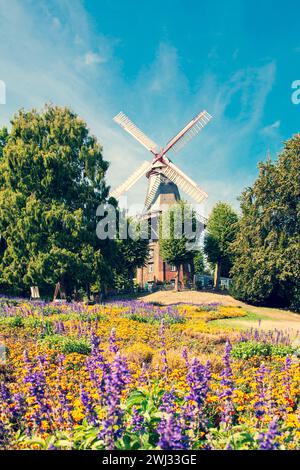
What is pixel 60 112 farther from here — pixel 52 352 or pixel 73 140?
pixel 52 352

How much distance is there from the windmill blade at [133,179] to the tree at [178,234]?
983 cm

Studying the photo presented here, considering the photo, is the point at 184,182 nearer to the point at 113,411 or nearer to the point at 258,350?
the point at 258,350

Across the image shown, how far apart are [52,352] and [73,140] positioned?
75.2 feet

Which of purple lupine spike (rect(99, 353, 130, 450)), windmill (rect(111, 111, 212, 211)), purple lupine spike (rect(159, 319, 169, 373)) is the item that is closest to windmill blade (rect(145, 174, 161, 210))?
windmill (rect(111, 111, 212, 211))

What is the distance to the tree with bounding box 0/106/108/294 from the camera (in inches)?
1023

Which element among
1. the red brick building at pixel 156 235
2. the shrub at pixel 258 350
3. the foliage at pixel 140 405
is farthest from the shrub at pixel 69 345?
the red brick building at pixel 156 235

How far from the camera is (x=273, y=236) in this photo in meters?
30.6

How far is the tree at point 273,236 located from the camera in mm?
→ 29625

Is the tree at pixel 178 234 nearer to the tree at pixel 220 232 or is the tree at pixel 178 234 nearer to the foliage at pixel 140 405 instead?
the tree at pixel 220 232

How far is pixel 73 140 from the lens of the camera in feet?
94.7

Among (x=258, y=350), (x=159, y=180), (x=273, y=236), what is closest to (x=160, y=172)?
(x=159, y=180)

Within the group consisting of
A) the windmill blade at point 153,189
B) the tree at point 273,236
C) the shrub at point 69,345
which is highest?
the windmill blade at point 153,189

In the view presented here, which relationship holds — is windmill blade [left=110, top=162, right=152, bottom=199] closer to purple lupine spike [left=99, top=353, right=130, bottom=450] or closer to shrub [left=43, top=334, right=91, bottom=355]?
shrub [left=43, top=334, right=91, bottom=355]
